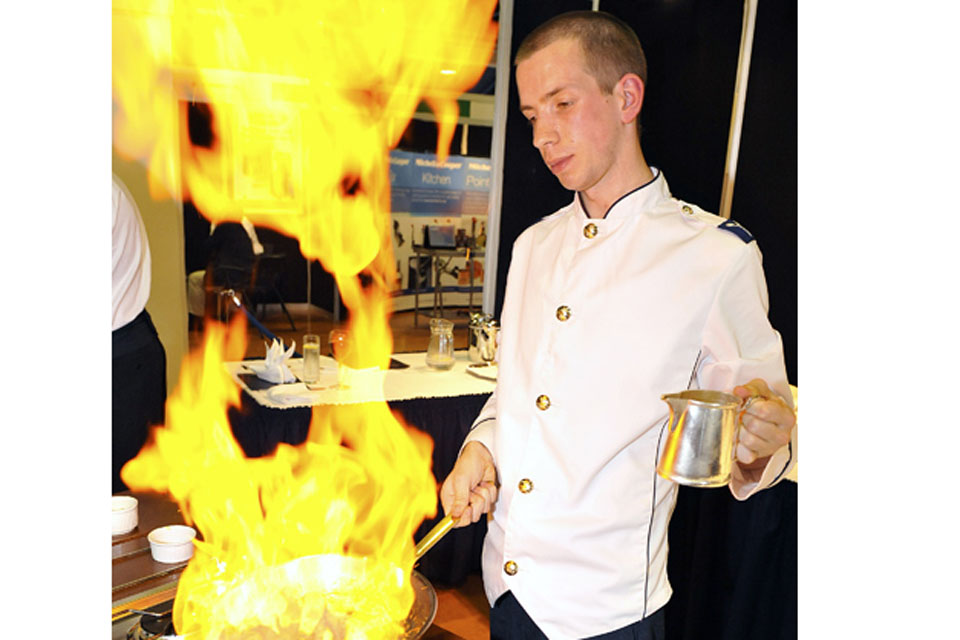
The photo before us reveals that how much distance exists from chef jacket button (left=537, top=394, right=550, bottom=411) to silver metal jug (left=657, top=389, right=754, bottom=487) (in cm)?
34

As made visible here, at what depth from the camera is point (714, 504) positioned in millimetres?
2098

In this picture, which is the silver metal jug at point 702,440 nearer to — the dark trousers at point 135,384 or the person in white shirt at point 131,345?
the person in white shirt at point 131,345

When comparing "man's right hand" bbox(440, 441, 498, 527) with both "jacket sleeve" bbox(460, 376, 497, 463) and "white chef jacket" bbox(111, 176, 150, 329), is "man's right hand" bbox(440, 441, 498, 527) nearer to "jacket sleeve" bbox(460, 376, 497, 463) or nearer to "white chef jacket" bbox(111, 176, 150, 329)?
"jacket sleeve" bbox(460, 376, 497, 463)

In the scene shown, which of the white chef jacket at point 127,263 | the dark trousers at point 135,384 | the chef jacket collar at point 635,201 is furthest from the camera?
the dark trousers at point 135,384

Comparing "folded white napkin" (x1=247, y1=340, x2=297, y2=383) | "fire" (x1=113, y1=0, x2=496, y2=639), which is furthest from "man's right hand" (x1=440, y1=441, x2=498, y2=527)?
"folded white napkin" (x1=247, y1=340, x2=297, y2=383)

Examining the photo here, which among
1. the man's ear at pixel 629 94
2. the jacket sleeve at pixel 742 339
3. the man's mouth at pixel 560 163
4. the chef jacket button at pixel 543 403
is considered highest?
the man's ear at pixel 629 94

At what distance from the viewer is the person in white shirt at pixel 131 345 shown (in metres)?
2.37

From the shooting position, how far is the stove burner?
0.97 m

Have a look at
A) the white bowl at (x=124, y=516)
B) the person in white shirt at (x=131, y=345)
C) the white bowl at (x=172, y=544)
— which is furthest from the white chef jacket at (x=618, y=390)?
the person in white shirt at (x=131, y=345)

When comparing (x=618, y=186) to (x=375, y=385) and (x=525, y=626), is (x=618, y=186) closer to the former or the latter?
(x=525, y=626)

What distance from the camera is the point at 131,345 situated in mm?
2520

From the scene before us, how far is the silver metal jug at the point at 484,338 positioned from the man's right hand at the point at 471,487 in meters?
1.76
